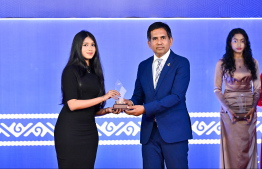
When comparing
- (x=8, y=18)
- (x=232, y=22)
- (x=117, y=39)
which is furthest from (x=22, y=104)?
(x=232, y=22)

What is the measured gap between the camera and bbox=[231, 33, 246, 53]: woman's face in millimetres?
4695

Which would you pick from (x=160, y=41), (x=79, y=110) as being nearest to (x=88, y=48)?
(x=79, y=110)

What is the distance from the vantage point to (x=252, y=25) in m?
5.72

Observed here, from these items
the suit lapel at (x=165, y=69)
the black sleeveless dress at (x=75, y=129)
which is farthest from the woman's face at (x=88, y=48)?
the suit lapel at (x=165, y=69)

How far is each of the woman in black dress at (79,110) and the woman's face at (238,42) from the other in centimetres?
186

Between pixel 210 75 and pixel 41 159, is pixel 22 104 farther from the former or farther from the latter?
pixel 210 75

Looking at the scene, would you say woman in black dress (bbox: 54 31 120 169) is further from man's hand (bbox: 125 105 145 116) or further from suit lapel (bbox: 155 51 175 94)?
suit lapel (bbox: 155 51 175 94)

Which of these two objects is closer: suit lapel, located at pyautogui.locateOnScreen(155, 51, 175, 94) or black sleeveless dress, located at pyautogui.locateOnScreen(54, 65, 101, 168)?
black sleeveless dress, located at pyautogui.locateOnScreen(54, 65, 101, 168)

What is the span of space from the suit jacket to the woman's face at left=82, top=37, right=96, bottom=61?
603 mm

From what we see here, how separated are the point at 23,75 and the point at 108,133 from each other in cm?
157

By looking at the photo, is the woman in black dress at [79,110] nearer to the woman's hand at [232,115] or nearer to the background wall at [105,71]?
the woman's hand at [232,115]

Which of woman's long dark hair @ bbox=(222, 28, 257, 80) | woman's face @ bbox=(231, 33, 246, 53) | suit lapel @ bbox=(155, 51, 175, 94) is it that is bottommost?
suit lapel @ bbox=(155, 51, 175, 94)

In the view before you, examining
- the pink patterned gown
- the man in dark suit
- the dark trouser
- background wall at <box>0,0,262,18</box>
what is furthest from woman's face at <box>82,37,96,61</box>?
background wall at <box>0,0,262,18</box>

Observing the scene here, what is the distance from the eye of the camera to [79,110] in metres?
3.61
